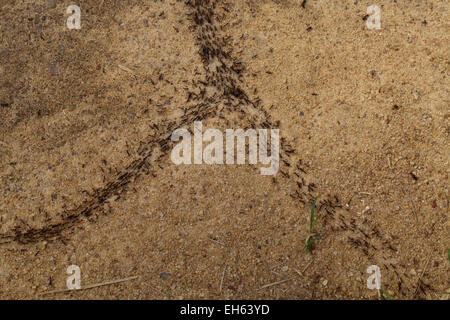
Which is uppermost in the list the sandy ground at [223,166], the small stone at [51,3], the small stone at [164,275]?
the small stone at [51,3]

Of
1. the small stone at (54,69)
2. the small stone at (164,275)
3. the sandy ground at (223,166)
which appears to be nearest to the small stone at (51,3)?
the sandy ground at (223,166)

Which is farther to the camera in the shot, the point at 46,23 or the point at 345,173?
the point at 46,23

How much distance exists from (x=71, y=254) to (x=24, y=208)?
0.38 m

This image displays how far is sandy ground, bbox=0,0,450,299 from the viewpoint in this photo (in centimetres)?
201

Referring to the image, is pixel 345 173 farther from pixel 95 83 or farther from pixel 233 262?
pixel 95 83

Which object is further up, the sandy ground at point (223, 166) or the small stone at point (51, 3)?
the small stone at point (51, 3)

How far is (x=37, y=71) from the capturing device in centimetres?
231

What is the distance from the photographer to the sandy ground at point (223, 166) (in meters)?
2.01

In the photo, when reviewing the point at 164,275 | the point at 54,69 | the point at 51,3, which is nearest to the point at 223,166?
the point at 164,275

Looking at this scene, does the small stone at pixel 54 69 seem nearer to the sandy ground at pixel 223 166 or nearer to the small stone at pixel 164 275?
the sandy ground at pixel 223 166

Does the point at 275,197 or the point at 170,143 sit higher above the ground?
the point at 170,143

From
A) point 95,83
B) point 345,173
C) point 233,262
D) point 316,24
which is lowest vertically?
point 233,262
